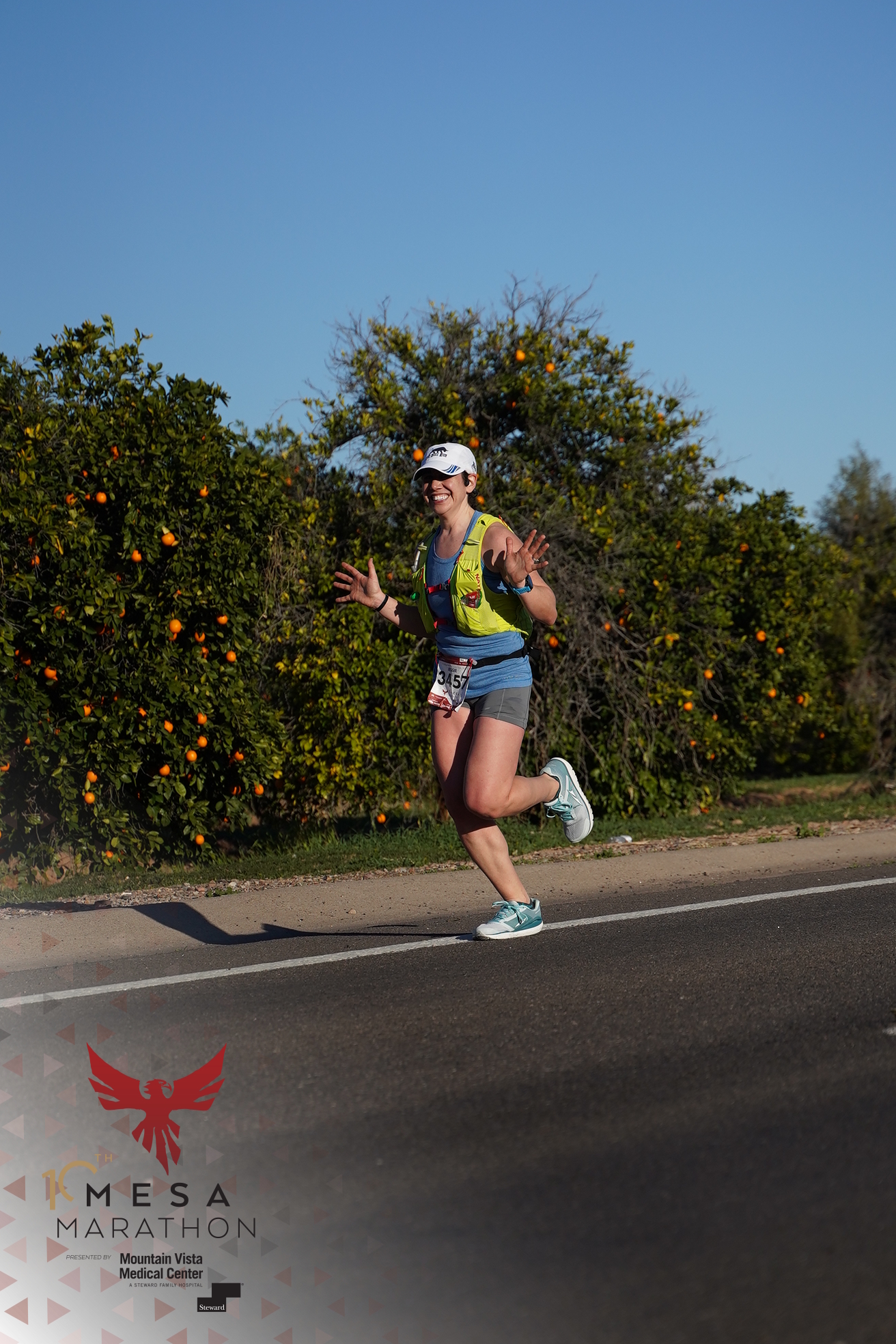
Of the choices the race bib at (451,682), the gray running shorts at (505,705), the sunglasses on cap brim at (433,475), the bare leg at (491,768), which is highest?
the sunglasses on cap brim at (433,475)

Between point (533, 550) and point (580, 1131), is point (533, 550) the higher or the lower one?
the higher one

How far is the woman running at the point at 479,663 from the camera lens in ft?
17.9

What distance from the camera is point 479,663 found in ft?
18.4

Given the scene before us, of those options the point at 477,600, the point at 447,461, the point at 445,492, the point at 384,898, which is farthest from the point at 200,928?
the point at 447,461

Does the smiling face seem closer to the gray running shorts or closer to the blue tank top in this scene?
the blue tank top

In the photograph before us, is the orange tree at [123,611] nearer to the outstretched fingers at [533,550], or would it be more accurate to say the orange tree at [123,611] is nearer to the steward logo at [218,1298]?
the outstretched fingers at [533,550]

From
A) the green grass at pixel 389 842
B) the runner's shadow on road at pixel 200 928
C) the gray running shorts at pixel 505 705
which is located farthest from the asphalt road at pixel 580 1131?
the green grass at pixel 389 842

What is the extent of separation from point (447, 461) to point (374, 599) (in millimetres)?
846

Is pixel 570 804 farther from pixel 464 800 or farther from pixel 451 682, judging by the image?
pixel 451 682

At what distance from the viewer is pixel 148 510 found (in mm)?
8867

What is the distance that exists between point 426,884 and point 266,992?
9.13ft

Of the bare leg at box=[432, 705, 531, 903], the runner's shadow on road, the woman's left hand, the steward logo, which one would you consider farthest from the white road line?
the steward logo

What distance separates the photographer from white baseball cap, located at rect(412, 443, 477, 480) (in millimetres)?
5543

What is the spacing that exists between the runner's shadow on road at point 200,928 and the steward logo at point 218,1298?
11.3 ft
